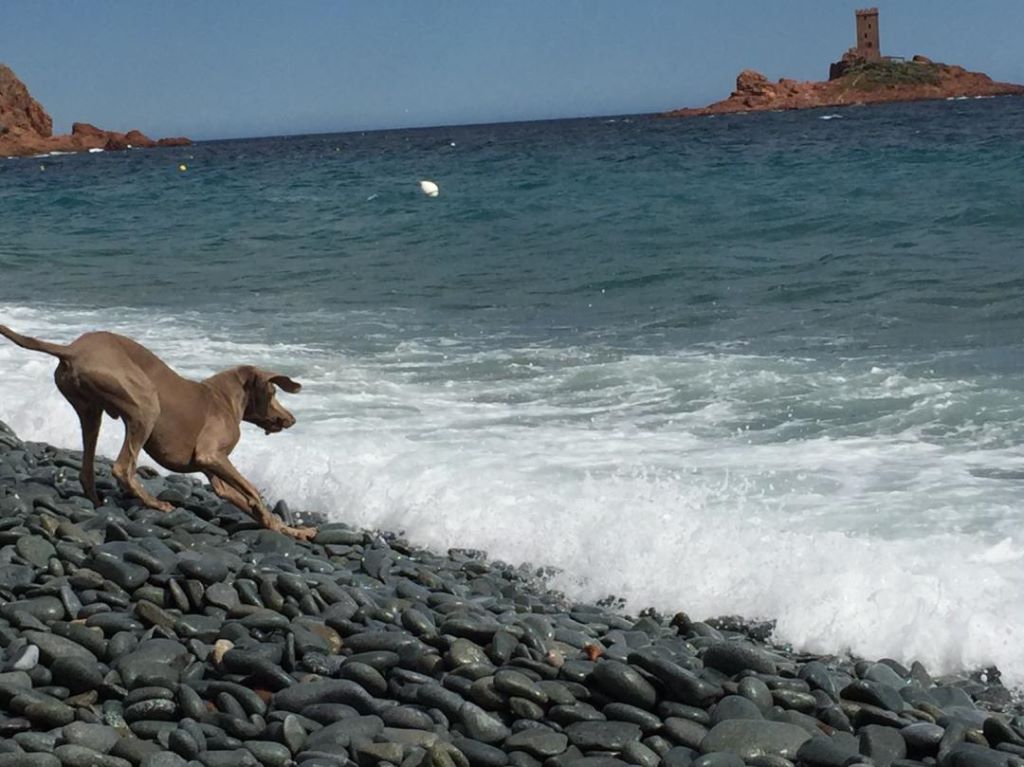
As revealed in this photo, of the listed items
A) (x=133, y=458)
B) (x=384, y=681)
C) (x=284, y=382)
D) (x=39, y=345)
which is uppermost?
(x=39, y=345)

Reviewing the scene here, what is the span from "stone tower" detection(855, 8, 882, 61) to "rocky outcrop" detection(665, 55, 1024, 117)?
1.63m

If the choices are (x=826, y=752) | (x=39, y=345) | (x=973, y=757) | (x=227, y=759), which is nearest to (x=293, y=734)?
(x=227, y=759)

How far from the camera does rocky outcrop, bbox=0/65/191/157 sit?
355ft

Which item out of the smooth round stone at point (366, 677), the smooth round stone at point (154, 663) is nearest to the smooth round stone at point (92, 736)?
the smooth round stone at point (154, 663)

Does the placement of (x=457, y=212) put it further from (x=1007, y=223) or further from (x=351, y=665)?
(x=351, y=665)

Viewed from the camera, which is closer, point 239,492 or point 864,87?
point 239,492

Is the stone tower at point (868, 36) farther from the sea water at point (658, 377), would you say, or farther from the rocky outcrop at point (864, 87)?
the sea water at point (658, 377)

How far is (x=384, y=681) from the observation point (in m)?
4.67

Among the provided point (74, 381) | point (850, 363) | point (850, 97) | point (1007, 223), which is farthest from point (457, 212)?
point (850, 97)

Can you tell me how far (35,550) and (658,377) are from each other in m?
6.38

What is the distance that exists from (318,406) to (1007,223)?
1384cm

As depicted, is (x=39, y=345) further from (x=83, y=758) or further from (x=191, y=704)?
(x=83, y=758)

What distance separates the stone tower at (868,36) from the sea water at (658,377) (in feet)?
336

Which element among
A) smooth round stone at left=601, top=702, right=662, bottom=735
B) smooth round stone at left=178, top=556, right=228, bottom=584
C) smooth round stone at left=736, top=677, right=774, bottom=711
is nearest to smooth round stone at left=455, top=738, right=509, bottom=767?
smooth round stone at left=601, top=702, right=662, bottom=735
